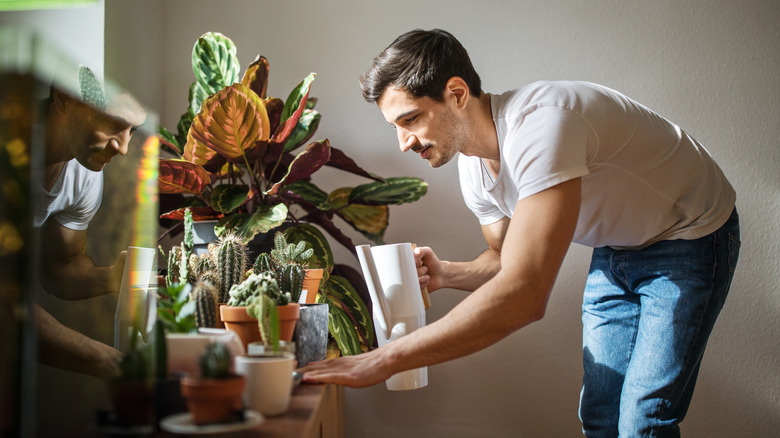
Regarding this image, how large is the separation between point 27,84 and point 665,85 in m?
1.97

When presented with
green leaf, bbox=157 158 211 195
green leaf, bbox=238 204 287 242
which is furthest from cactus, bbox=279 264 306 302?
green leaf, bbox=157 158 211 195

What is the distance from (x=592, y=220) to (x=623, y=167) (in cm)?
13

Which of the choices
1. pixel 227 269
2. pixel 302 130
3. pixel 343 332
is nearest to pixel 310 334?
pixel 227 269

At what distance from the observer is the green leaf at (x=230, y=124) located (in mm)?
1282

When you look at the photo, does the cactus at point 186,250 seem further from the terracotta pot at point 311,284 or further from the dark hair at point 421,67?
the dark hair at point 421,67

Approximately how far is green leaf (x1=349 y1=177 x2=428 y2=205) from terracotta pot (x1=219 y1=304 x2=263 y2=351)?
0.83m

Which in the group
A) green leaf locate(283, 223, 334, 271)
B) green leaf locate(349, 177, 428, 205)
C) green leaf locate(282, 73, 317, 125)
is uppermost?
green leaf locate(282, 73, 317, 125)

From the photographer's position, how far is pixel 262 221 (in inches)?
53.6

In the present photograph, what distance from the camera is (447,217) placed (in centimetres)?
194

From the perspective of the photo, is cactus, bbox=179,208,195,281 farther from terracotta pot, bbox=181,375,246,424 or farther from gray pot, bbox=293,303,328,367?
terracotta pot, bbox=181,375,246,424

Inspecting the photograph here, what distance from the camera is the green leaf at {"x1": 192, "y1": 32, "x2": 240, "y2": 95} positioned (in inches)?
63.0

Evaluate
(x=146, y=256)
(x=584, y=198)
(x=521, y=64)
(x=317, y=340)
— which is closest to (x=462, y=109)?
(x=584, y=198)

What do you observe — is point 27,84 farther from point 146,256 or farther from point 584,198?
point 584,198

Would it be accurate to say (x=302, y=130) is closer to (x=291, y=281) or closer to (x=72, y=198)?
(x=291, y=281)
